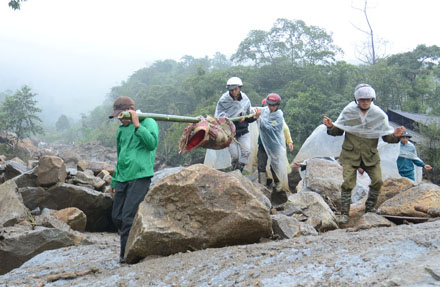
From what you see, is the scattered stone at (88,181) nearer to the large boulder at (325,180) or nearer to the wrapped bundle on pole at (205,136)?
the large boulder at (325,180)

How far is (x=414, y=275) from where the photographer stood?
216 centimetres

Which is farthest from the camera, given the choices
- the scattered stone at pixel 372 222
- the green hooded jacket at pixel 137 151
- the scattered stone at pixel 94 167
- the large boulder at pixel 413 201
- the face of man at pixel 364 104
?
the scattered stone at pixel 94 167

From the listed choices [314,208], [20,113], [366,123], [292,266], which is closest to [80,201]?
[314,208]

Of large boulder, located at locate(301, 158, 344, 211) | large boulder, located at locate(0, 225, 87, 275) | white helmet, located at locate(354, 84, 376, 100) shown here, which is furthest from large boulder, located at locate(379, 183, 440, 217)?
large boulder, located at locate(0, 225, 87, 275)

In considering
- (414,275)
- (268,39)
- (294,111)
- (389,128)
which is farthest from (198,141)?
(268,39)

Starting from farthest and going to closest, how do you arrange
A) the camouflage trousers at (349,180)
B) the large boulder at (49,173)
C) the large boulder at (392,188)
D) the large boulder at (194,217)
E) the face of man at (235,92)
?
the large boulder at (49,173) < the face of man at (235,92) < the large boulder at (392,188) < the camouflage trousers at (349,180) < the large boulder at (194,217)

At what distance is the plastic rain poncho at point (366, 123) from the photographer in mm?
Result: 4680

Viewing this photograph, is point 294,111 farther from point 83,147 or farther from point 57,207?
point 83,147

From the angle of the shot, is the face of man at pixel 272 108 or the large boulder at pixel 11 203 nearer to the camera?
the large boulder at pixel 11 203

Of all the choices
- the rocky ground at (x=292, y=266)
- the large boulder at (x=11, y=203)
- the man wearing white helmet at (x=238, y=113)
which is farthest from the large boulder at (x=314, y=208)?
the large boulder at (x=11, y=203)

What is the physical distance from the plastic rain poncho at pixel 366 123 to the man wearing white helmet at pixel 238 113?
1.72 m

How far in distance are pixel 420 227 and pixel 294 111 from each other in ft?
65.3

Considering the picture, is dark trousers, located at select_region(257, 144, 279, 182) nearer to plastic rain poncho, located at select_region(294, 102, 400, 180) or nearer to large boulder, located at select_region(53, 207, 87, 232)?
plastic rain poncho, located at select_region(294, 102, 400, 180)

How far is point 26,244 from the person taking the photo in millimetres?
4867
